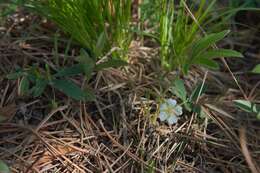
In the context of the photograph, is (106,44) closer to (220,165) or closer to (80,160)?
(80,160)

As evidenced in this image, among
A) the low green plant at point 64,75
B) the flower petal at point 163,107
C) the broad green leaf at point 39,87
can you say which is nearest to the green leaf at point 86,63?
the low green plant at point 64,75

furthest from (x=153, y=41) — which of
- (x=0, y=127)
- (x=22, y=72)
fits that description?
(x=0, y=127)

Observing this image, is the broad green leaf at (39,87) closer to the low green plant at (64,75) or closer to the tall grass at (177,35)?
the low green plant at (64,75)

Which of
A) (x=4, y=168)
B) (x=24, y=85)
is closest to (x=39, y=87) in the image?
(x=24, y=85)

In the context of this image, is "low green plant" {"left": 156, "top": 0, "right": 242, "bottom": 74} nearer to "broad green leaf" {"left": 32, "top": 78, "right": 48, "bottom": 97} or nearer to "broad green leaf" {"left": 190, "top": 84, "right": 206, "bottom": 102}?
"broad green leaf" {"left": 190, "top": 84, "right": 206, "bottom": 102}

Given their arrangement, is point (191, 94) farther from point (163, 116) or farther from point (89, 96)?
point (89, 96)

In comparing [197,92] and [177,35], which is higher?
[177,35]

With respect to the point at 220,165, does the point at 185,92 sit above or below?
above
